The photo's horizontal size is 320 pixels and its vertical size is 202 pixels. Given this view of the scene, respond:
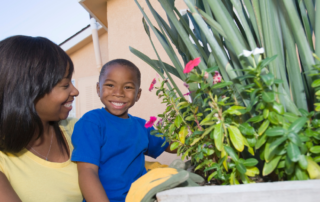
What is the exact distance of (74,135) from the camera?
3.69 feet

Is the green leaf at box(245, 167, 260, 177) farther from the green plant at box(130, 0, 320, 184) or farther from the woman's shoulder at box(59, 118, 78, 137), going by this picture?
the woman's shoulder at box(59, 118, 78, 137)

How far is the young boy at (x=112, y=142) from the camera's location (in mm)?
1017

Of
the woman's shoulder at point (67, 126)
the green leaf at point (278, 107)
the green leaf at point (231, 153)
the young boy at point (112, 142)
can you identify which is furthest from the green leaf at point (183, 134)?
the woman's shoulder at point (67, 126)

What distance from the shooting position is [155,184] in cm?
61

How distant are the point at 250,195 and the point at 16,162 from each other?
104cm

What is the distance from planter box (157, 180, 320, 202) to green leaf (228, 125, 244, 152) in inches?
3.5

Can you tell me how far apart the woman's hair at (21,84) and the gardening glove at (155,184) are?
2.05 feet

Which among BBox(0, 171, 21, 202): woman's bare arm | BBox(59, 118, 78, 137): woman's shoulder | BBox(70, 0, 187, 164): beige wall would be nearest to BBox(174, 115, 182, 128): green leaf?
BBox(0, 171, 21, 202): woman's bare arm

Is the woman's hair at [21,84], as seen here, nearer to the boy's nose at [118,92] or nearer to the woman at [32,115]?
the woman at [32,115]

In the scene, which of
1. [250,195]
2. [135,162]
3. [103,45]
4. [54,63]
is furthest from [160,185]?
[103,45]

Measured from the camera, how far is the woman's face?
3.49 ft

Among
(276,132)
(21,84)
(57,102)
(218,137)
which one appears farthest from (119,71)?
(276,132)

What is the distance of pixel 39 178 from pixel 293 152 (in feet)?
3.56

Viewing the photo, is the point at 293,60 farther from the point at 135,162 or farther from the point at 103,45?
the point at 103,45
